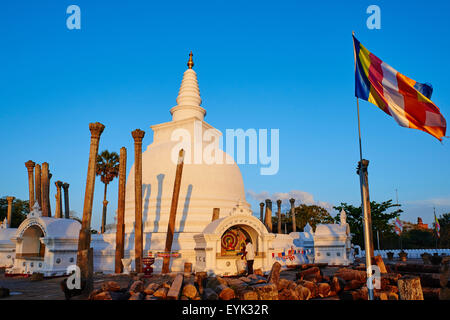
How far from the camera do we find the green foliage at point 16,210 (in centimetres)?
5085

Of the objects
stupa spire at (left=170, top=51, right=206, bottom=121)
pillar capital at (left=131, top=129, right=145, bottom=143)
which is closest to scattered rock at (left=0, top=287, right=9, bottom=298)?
pillar capital at (left=131, top=129, right=145, bottom=143)

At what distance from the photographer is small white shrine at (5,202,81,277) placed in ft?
66.2

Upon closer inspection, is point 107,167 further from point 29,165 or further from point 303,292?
point 303,292

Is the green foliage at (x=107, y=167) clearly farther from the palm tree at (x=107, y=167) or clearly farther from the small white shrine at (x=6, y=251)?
the small white shrine at (x=6, y=251)

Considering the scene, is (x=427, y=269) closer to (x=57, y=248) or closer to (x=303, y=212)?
(x=57, y=248)

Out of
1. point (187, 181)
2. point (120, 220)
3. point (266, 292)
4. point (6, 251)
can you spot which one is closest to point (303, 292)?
point (266, 292)

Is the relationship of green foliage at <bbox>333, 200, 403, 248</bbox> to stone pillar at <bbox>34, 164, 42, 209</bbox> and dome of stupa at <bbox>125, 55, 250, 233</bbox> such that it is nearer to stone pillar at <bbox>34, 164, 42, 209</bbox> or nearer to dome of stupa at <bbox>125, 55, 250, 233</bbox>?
dome of stupa at <bbox>125, 55, 250, 233</bbox>

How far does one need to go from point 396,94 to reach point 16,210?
194ft

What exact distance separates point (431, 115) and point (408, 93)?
Answer: 887mm

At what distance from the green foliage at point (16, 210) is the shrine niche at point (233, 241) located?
135ft

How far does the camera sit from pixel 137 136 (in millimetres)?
21203

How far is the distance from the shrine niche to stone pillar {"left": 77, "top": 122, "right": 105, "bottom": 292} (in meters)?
9.32

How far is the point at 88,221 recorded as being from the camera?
14570 mm
